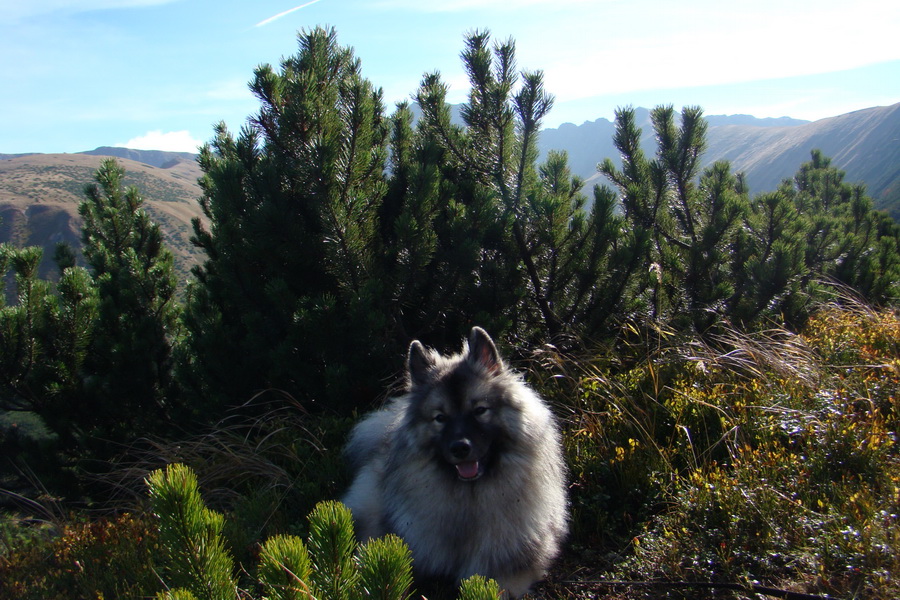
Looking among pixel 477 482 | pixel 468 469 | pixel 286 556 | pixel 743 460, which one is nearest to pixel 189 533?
pixel 286 556

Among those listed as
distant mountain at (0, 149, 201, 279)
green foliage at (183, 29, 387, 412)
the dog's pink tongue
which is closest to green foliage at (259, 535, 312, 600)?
the dog's pink tongue

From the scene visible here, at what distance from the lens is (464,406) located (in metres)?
3.52

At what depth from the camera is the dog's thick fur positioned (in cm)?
348

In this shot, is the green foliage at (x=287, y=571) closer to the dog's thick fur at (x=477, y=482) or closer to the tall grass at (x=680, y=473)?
the dog's thick fur at (x=477, y=482)

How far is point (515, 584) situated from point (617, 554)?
0.73m

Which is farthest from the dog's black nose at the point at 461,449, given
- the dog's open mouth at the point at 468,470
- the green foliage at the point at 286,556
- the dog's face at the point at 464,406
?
the green foliage at the point at 286,556

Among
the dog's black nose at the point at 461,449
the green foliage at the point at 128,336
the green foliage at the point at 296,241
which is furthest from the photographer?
the green foliage at the point at 128,336

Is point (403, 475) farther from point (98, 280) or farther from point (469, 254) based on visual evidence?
point (98, 280)

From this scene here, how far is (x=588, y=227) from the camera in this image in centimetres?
604

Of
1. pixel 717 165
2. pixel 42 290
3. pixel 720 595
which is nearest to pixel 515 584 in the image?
pixel 720 595

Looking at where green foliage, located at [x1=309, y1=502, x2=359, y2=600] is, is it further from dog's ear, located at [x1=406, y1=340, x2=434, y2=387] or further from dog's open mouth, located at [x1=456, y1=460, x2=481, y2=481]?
dog's ear, located at [x1=406, y1=340, x2=434, y2=387]

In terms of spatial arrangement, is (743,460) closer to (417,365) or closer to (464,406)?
(464,406)

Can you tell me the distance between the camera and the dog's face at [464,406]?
3.41m

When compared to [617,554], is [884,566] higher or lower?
higher
